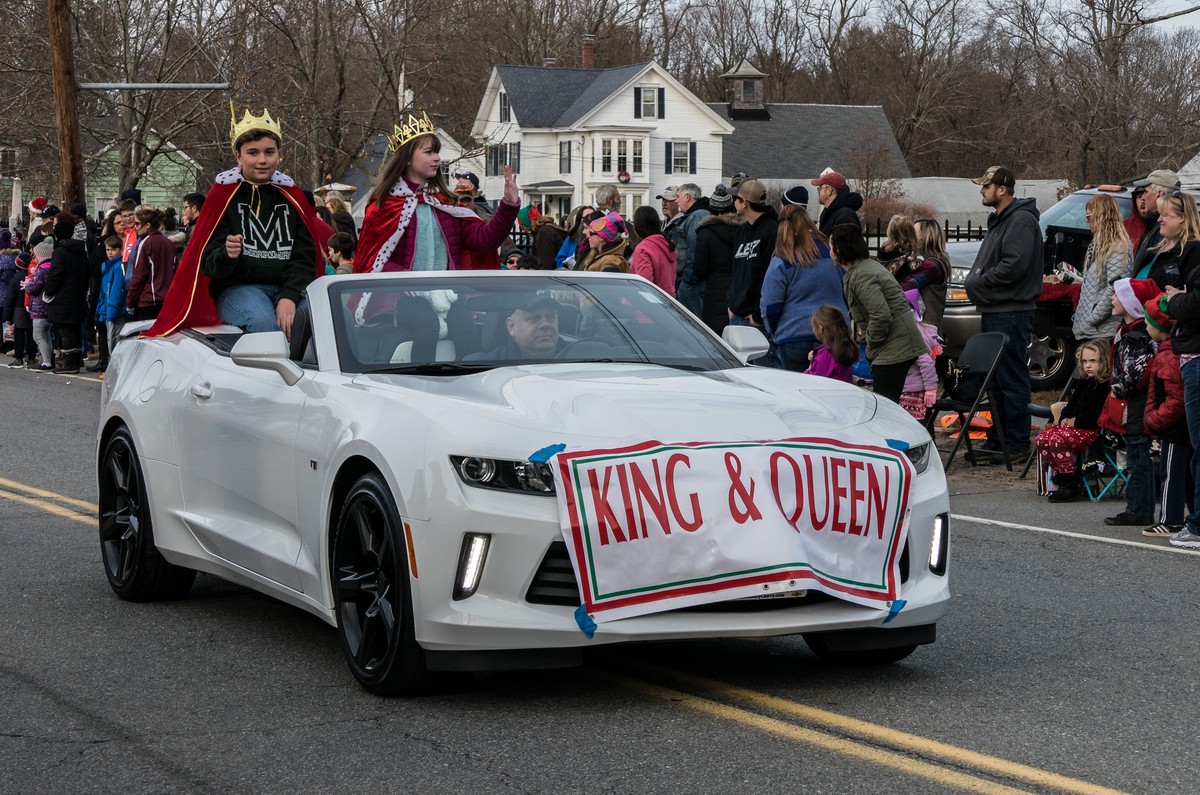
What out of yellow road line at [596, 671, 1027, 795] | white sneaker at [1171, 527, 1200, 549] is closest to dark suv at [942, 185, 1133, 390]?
white sneaker at [1171, 527, 1200, 549]

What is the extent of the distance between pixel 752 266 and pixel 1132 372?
4080 millimetres

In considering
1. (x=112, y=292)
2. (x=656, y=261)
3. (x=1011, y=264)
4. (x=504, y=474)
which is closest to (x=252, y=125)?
(x=504, y=474)

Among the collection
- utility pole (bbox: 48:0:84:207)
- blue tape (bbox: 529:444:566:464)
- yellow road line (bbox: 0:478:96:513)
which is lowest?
yellow road line (bbox: 0:478:96:513)

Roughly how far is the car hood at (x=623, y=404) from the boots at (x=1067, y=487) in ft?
17.4

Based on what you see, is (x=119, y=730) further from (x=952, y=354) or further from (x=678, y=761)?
(x=952, y=354)

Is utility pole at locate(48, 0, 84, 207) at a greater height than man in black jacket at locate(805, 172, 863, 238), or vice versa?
utility pole at locate(48, 0, 84, 207)

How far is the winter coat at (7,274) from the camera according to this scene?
79.7 feet

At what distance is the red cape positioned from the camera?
26.8ft

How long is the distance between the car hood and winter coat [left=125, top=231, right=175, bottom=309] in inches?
485

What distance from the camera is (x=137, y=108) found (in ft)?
131

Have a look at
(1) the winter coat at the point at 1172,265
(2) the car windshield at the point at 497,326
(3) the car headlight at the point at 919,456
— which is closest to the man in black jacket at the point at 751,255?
(1) the winter coat at the point at 1172,265

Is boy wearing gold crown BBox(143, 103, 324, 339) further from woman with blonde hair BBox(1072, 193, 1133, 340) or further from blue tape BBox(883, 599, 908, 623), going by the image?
woman with blonde hair BBox(1072, 193, 1133, 340)

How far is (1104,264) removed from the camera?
1230 centimetres

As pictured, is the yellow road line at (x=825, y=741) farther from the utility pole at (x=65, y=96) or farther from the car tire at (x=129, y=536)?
the utility pole at (x=65, y=96)
